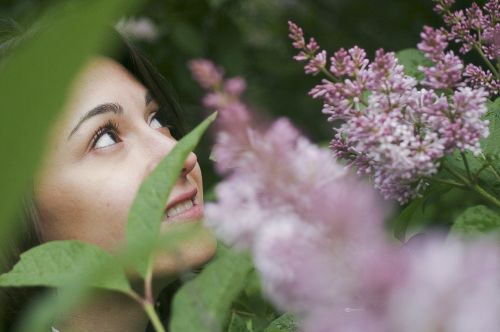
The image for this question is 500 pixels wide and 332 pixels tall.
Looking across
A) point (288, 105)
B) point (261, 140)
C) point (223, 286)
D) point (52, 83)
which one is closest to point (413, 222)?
point (223, 286)

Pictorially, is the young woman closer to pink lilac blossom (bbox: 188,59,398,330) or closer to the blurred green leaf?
pink lilac blossom (bbox: 188,59,398,330)

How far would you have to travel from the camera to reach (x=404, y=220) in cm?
85

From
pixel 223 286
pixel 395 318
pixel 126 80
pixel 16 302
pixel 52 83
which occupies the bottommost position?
pixel 16 302

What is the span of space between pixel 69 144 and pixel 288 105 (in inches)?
84.8

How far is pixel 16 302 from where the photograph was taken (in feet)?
Result: 3.74

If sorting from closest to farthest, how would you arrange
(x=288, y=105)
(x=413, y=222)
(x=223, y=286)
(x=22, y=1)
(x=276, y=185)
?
(x=276, y=185) → (x=223, y=286) → (x=413, y=222) → (x=22, y=1) → (x=288, y=105)

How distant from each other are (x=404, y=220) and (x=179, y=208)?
1.00ft

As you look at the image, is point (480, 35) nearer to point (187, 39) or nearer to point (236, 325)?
point (236, 325)

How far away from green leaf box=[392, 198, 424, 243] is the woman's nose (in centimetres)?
30

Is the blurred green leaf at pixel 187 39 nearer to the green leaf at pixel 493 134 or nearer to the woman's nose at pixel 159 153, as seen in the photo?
the woman's nose at pixel 159 153

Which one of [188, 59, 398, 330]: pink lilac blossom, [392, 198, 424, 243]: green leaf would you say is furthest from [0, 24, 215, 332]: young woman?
[188, 59, 398, 330]: pink lilac blossom

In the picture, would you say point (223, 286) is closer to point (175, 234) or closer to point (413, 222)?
point (175, 234)

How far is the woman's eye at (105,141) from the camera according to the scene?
1.04m

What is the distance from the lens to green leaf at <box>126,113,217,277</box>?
0.58 meters
